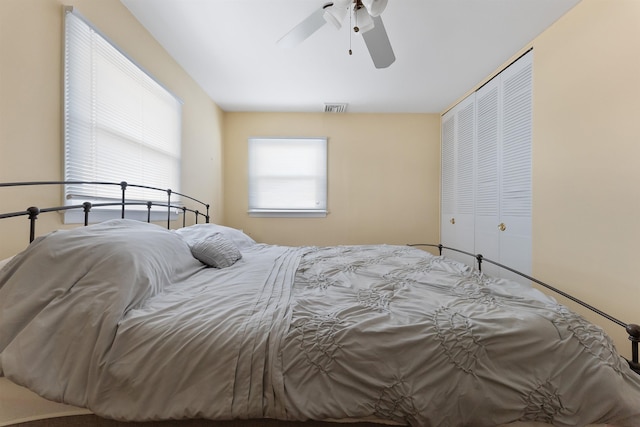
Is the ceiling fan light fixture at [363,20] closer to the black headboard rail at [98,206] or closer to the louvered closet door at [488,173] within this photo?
the black headboard rail at [98,206]

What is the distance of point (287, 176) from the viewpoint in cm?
385

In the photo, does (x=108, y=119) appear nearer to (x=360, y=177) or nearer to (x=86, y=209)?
(x=86, y=209)

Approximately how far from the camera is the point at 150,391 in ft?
2.54

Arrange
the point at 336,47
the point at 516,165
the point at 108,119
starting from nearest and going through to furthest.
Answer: the point at 108,119 < the point at 336,47 < the point at 516,165

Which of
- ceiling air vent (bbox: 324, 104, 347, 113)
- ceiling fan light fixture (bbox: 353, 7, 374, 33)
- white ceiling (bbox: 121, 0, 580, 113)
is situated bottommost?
ceiling fan light fixture (bbox: 353, 7, 374, 33)

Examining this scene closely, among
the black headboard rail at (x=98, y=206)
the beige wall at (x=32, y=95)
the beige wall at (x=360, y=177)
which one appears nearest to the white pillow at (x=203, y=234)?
the black headboard rail at (x=98, y=206)

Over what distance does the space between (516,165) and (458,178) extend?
971 millimetres

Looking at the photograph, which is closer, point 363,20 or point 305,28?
point 363,20

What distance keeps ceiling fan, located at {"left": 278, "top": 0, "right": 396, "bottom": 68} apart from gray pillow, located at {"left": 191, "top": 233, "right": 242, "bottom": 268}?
4.88 feet

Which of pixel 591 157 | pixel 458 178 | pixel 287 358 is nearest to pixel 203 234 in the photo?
pixel 287 358

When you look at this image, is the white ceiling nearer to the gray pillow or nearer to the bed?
the gray pillow

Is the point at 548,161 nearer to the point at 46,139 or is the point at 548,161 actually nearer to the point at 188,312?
the point at 188,312

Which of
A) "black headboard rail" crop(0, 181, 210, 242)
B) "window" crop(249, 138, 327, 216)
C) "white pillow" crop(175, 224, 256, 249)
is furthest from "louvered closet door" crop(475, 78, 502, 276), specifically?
"black headboard rail" crop(0, 181, 210, 242)

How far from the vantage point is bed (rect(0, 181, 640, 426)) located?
761mm
